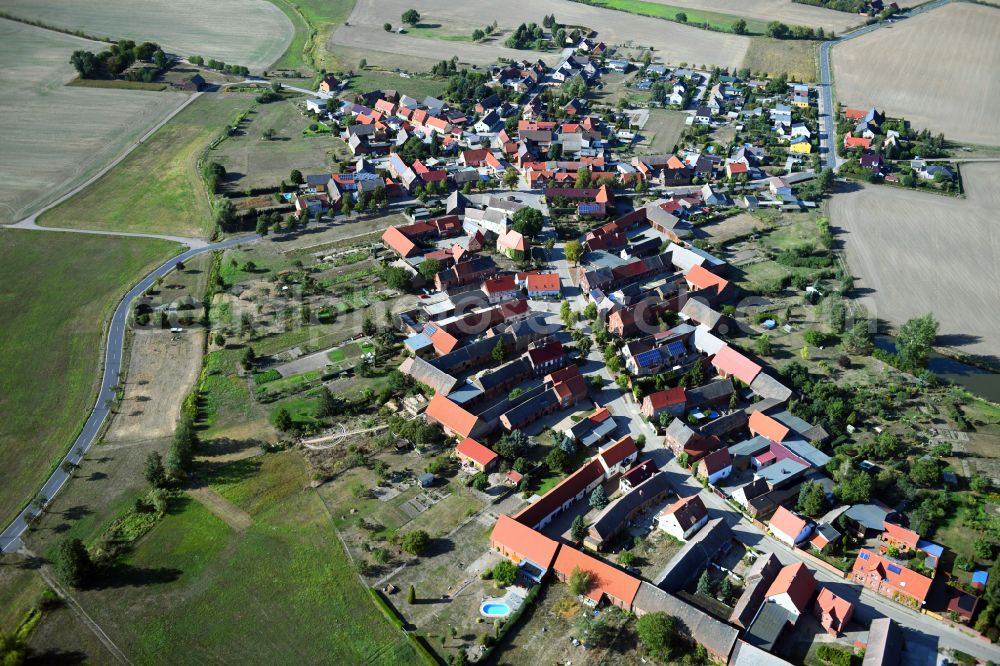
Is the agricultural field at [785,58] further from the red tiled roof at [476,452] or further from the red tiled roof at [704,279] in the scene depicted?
the red tiled roof at [476,452]

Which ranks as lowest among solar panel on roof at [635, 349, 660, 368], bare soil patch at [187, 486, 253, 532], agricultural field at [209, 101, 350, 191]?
bare soil patch at [187, 486, 253, 532]

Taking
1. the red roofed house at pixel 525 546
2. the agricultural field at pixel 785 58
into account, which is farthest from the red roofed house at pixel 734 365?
the agricultural field at pixel 785 58

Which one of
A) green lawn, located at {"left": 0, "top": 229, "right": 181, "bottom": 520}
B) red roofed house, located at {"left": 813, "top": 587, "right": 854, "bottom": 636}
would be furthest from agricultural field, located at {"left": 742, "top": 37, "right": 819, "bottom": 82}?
red roofed house, located at {"left": 813, "top": 587, "right": 854, "bottom": 636}

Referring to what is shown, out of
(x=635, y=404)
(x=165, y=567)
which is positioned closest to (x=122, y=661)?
(x=165, y=567)

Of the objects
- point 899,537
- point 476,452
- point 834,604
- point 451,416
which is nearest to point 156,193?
point 451,416

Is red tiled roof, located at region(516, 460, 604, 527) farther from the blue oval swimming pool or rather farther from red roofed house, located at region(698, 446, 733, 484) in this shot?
red roofed house, located at region(698, 446, 733, 484)

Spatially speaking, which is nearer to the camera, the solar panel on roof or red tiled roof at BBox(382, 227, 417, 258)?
the solar panel on roof

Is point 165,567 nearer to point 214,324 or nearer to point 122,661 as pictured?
point 122,661
